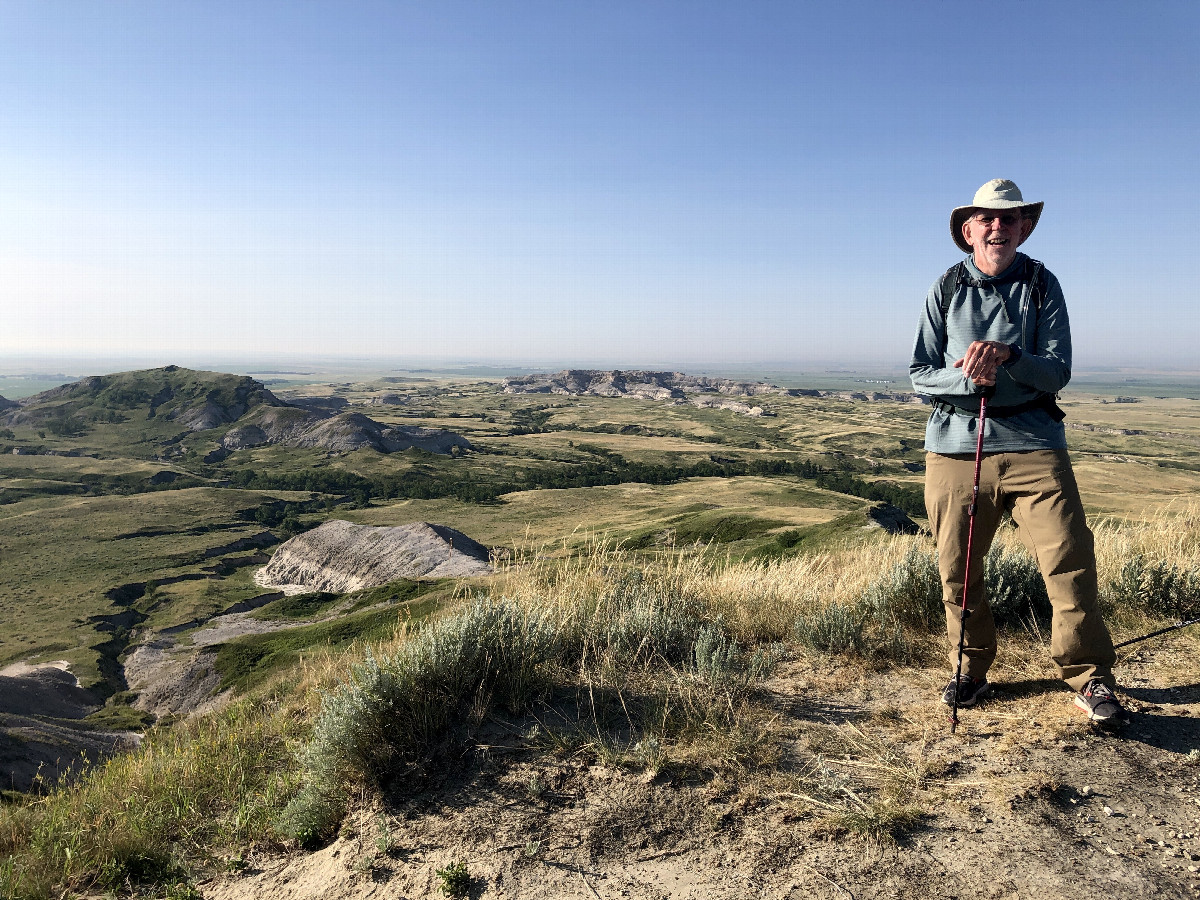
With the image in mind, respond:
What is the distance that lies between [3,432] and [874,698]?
19586 cm

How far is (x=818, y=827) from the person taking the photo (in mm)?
3182

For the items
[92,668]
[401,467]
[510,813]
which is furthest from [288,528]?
[510,813]

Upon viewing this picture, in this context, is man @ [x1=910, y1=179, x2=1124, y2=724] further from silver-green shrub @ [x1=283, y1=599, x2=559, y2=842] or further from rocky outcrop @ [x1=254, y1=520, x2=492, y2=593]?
rocky outcrop @ [x1=254, y1=520, x2=492, y2=593]

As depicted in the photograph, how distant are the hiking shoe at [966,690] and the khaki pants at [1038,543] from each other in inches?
2.4

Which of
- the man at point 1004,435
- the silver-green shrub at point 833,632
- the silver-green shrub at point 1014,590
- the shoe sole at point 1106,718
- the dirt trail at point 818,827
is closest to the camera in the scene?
the dirt trail at point 818,827

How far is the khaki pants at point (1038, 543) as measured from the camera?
400 centimetres

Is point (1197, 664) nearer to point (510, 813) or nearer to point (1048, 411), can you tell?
point (1048, 411)

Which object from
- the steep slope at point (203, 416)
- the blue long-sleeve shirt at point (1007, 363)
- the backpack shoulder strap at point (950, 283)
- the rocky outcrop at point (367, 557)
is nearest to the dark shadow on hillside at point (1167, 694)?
the blue long-sleeve shirt at point (1007, 363)

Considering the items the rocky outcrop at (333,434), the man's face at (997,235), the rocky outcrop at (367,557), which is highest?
the man's face at (997,235)

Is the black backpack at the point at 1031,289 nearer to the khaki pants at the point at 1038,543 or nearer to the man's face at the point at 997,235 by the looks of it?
the man's face at the point at 997,235

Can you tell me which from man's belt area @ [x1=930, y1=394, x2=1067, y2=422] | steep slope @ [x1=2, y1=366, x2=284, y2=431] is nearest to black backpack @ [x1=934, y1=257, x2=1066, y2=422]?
man's belt area @ [x1=930, y1=394, x2=1067, y2=422]

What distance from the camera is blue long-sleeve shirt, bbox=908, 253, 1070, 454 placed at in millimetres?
4031

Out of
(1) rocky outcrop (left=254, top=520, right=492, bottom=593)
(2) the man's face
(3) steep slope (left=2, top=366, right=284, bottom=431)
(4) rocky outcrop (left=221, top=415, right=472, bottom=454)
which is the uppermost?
(2) the man's face

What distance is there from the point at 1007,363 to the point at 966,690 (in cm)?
239
